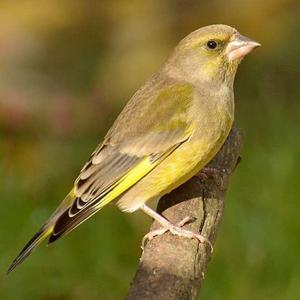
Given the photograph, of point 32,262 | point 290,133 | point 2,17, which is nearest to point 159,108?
point 32,262

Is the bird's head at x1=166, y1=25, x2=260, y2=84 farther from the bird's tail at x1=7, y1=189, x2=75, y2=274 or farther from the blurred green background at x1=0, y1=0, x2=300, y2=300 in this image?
the blurred green background at x1=0, y1=0, x2=300, y2=300

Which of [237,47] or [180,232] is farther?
[237,47]

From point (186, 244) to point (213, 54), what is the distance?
1.06 meters

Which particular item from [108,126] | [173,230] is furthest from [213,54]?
[108,126]

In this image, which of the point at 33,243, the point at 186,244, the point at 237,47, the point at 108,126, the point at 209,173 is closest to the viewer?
the point at 186,244

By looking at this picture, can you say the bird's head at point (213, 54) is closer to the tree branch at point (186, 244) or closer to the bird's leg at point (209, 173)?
Result: the tree branch at point (186, 244)

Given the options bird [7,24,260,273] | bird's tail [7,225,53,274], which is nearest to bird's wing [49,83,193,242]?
bird [7,24,260,273]

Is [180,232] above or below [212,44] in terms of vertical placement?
below

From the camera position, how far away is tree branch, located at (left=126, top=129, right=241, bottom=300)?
4.11m

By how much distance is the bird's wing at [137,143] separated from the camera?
5117mm

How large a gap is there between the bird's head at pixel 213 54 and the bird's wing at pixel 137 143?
88 mm

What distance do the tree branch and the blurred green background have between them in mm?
847

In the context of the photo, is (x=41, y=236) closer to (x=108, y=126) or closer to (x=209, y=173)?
(x=209, y=173)

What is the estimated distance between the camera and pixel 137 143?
523 cm
